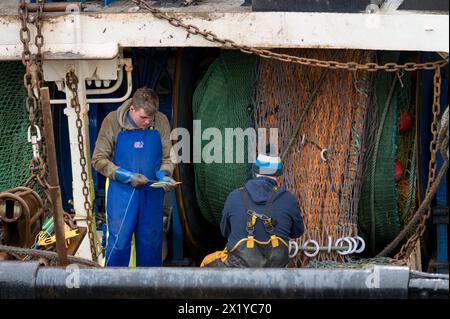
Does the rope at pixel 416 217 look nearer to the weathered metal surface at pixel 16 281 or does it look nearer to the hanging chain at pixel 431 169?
the hanging chain at pixel 431 169

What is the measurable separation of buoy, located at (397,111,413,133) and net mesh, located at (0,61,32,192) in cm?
283

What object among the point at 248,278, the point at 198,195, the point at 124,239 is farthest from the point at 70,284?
Result: the point at 198,195

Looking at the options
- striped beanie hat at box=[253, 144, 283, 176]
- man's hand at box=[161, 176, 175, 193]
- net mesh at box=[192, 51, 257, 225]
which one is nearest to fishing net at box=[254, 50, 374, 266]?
net mesh at box=[192, 51, 257, 225]

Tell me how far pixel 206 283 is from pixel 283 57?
211cm

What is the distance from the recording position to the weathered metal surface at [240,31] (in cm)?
730

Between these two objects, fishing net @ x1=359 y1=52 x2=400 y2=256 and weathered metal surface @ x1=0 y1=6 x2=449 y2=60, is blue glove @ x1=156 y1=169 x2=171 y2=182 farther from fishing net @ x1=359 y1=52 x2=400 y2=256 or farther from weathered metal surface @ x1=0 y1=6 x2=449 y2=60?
fishing net @ x1=359 y1=52 x2=400 y2=256

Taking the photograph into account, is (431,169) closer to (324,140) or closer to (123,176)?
(324,140)

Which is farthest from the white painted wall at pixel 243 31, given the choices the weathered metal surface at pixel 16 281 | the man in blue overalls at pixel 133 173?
the weathered metal surface at pixel 16 281

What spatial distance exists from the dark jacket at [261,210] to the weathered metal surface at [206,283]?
1299 mm

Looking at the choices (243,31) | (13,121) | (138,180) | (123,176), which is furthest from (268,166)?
(13,121)

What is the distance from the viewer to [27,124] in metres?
8.45

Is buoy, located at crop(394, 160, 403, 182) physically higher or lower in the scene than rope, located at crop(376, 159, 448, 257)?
higher

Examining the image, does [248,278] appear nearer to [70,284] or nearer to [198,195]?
[70,284]

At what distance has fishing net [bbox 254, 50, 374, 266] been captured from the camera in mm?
7902
